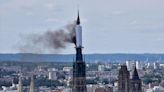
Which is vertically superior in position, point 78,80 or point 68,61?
point 68,61

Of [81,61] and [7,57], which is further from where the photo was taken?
[7,57]

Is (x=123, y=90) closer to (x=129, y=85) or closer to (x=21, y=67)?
(x=129, y=85)

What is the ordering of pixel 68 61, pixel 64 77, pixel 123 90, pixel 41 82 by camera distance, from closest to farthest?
pixel 123 90, pixel 41 82, pixel 64 77, pixel 68 61

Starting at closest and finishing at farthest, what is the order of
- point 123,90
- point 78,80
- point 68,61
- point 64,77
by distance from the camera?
point 78,80
point 123,90
point 64,77
point 68,61

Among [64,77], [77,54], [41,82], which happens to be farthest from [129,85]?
[64,77]

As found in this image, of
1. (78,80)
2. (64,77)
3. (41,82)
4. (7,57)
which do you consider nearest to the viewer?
(78,80)

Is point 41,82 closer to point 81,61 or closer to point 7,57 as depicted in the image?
point 7,57

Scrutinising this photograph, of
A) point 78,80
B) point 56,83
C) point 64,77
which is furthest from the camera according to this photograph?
point 64,77

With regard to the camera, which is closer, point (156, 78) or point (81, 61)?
point (81, 61)

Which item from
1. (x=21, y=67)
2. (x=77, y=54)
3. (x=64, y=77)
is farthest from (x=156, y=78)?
(x=77, y=54)
